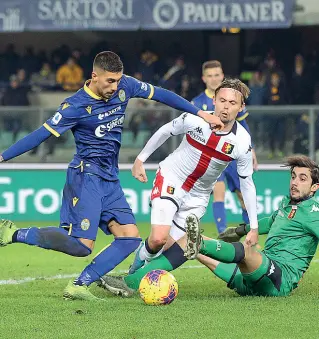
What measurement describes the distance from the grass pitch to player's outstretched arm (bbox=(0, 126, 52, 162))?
1.12m

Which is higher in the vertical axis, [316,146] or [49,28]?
[49,28]

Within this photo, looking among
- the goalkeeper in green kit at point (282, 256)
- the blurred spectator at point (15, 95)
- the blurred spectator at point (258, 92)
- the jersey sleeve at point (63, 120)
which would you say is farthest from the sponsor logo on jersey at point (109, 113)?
the blurred spectator at point (15, 95)

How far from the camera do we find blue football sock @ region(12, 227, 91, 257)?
797cm

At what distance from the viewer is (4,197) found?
1568 centimetres

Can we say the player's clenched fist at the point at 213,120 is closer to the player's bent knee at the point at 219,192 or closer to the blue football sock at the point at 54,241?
the blue football sock at the point at 54,241

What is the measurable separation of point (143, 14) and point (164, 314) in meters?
10.9

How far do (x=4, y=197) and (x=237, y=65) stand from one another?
22.6 feet

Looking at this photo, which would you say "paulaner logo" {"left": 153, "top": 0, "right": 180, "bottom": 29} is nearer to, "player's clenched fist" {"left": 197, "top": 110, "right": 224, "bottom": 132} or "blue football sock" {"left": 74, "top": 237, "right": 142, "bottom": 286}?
"player's clenched fist" {"left": 197, "top": 110, "right": 224, "bottom": 132}

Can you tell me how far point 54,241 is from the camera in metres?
7.98

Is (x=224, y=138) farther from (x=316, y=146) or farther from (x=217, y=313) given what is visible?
(x=316, y=146)

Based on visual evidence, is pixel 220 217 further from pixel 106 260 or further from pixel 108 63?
pixel 108 63

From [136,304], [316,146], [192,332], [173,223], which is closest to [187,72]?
[316,146]

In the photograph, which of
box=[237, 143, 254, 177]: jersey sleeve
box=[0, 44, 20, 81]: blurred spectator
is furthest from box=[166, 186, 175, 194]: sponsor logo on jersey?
box=[0, 44, 20, 81]: blurred spectator

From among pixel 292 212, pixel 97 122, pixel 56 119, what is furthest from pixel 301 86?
pixel 56 119
